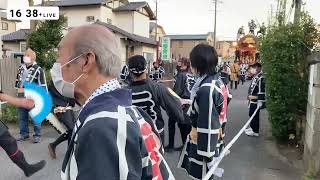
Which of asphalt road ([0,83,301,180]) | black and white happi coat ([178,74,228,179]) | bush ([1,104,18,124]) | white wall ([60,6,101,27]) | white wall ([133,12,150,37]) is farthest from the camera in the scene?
white wall ([133,12,150,37])

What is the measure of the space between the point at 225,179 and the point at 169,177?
3954 mm

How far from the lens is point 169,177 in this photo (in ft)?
6.11

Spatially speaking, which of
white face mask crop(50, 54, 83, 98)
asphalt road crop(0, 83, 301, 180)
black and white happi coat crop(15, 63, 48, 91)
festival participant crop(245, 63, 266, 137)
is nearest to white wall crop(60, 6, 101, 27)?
asphalt road crop(0, 83, 301, 180)

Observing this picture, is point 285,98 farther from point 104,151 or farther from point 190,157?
point 104,151

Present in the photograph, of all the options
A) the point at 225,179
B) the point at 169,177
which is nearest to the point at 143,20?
the point at 225,179

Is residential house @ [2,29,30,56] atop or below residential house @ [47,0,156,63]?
below

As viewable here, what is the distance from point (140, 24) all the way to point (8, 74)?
2503 centimetres

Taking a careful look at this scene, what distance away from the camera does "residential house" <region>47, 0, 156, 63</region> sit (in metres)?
31.3

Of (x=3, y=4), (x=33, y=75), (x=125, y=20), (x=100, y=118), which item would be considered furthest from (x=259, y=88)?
(x=125, y=20)

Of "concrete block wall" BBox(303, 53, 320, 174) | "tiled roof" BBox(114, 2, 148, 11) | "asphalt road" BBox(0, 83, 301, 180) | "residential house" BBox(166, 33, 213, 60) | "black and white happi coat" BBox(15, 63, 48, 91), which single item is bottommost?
"asphalt road" BBox(0, 83, 301, 180)

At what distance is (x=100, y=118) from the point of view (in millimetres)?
1427

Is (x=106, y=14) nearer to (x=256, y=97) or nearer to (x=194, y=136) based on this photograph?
(x=256, y=97)

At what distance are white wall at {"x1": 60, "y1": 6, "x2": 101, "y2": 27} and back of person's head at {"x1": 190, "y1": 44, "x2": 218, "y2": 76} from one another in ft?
93.9

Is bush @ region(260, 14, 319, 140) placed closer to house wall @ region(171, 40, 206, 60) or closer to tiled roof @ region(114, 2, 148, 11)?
tiled roof @ region(114, 2, 148, 11)
